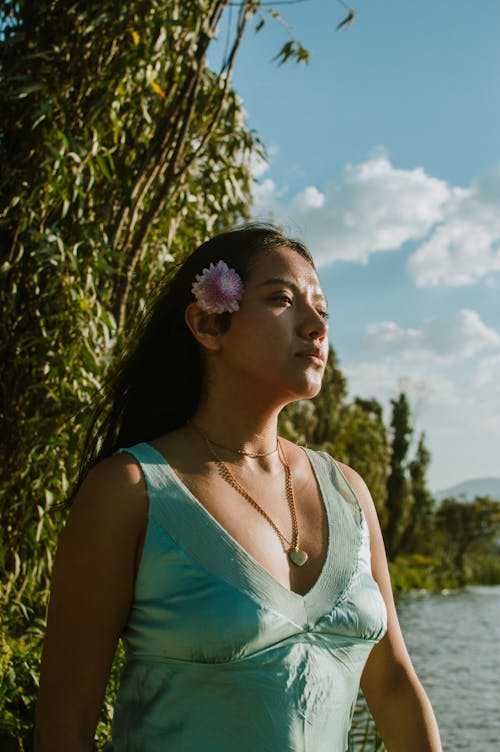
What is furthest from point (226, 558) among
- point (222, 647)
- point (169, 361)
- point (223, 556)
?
point (169, 361)

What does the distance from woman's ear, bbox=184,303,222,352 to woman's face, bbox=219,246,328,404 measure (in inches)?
0.8

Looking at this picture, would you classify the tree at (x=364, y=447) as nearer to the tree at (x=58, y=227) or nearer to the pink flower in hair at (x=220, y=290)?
the tree at (x=58, y=227)

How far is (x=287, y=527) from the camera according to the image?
1379mm

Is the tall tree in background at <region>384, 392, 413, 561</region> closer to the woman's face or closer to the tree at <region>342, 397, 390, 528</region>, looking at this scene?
the tree at <region>342, 397, 390, 528</region>

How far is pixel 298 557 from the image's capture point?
4.33 feet

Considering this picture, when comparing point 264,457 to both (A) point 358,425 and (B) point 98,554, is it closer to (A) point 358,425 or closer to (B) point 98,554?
(B) point 98,554

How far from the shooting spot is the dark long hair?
4.92 feet

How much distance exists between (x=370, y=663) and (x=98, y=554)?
1.80ft

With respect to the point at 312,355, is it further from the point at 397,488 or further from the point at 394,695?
the point at 397,488

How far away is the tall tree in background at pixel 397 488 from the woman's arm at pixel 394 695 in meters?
28.4

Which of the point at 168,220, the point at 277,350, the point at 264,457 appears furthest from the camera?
the point at 168,220

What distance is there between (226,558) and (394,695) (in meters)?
0.43

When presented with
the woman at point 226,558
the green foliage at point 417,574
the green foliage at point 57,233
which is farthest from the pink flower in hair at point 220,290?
the green foliage at point 417,574

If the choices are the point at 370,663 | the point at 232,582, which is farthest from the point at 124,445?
the point at 370,663
